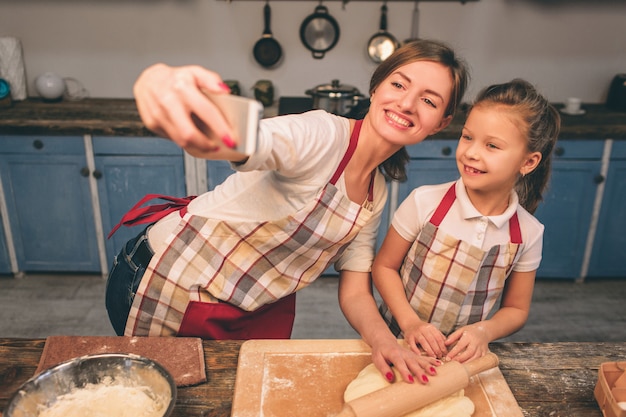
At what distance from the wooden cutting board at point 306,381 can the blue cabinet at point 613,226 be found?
2208 mm

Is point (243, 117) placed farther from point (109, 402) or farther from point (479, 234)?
point (479, 234)

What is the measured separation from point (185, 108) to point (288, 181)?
404 mm

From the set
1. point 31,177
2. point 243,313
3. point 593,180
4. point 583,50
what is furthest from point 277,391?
point 583,50

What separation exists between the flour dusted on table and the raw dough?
326 mm

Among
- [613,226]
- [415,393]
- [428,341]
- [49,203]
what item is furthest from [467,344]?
[49,203]

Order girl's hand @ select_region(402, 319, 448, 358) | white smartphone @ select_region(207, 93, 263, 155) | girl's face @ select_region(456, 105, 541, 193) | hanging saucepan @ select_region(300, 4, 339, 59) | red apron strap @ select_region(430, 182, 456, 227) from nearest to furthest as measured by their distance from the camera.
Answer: white smartphone @ select_region(207, 93, 263, 155)
girl's hand @ select_region(402, 319, 448, 358)
girl's face @ select_region(456, 105, 541, 193)
red apron strap @ select_region(430, 182, 456, 227)
hanging saucepan @ select_region(300, 4, 339, 59)

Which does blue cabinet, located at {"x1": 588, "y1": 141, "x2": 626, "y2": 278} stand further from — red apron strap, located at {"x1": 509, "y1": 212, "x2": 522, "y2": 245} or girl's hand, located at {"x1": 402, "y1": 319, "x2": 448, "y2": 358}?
girl's hand, located at {"x1": 402, "y1": 319, "x2": 448, "y2": 358}

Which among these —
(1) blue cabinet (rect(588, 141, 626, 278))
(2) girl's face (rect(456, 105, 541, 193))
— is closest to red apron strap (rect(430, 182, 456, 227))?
(2) girl's face (rect(456, 105, 541, 193))

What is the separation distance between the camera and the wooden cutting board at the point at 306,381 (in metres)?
0.92

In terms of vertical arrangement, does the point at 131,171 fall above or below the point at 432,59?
below

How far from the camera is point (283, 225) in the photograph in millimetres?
1097

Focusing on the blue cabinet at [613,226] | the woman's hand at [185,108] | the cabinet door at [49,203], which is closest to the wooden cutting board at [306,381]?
the woman's hand at [185,108]

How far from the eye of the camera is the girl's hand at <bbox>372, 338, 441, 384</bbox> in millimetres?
955

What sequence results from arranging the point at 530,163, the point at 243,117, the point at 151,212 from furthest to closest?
1. the point at 151,212
2. the point at 530,163
3. the point at 243,117
